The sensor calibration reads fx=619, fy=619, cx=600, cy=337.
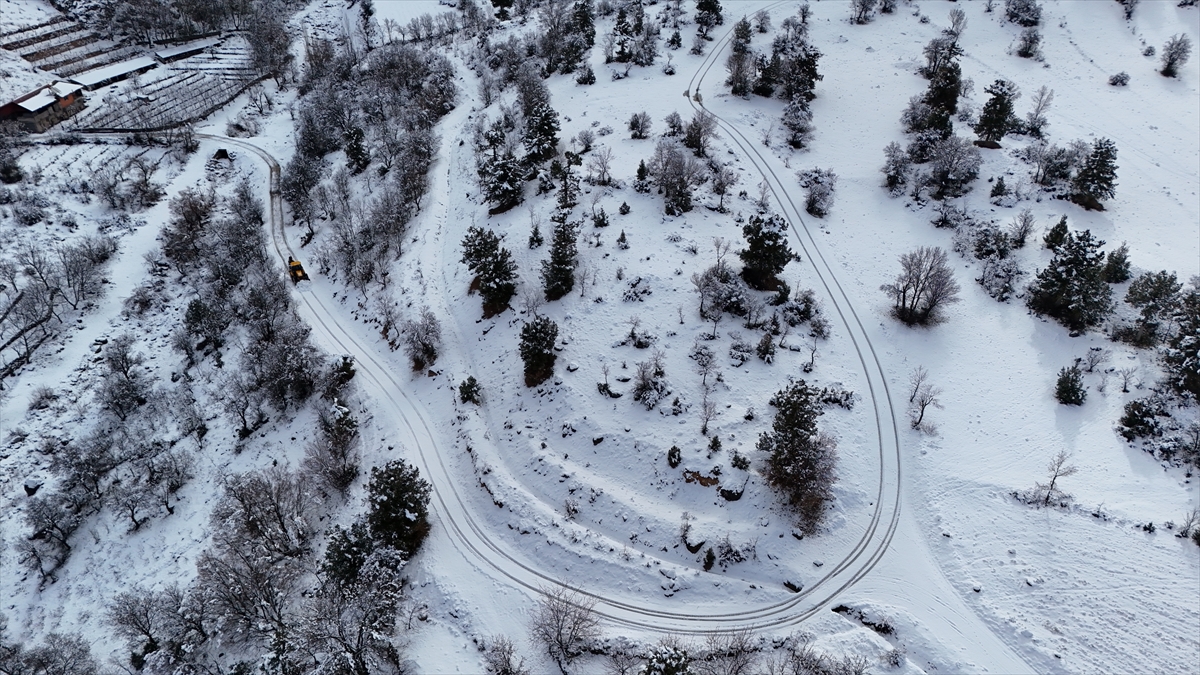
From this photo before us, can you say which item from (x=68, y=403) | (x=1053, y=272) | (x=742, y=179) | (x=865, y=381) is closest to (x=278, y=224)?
(x=68, y=403)

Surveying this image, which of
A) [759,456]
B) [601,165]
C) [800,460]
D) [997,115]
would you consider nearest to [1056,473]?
[800,460]

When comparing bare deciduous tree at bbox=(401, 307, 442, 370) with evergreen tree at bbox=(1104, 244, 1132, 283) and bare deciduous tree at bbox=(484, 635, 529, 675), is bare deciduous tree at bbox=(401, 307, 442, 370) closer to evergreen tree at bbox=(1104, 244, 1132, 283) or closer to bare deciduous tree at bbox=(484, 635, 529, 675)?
bare deciduous tree at bbox=(484, 635, 529, 675)

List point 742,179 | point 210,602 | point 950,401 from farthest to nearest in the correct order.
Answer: point 742,179
point 950,401
point 210,602

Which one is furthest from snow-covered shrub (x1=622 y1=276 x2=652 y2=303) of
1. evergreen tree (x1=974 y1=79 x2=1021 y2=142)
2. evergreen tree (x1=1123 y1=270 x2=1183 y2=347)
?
evergreen tree (x1=974 y1=79 x2=1021 y2=142)

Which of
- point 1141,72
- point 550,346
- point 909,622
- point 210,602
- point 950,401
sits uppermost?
point 1141,72

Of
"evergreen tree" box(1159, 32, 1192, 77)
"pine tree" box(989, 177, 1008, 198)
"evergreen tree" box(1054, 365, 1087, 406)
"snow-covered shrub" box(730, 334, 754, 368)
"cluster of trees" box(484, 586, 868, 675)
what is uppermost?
"evergreen tree" box(1159, 32, 1192, 77)

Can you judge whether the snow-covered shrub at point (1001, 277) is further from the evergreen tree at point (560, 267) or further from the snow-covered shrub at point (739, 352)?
the evergreen tree at point (560, 267)

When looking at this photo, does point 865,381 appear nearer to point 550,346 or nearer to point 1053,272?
point 1053,272
